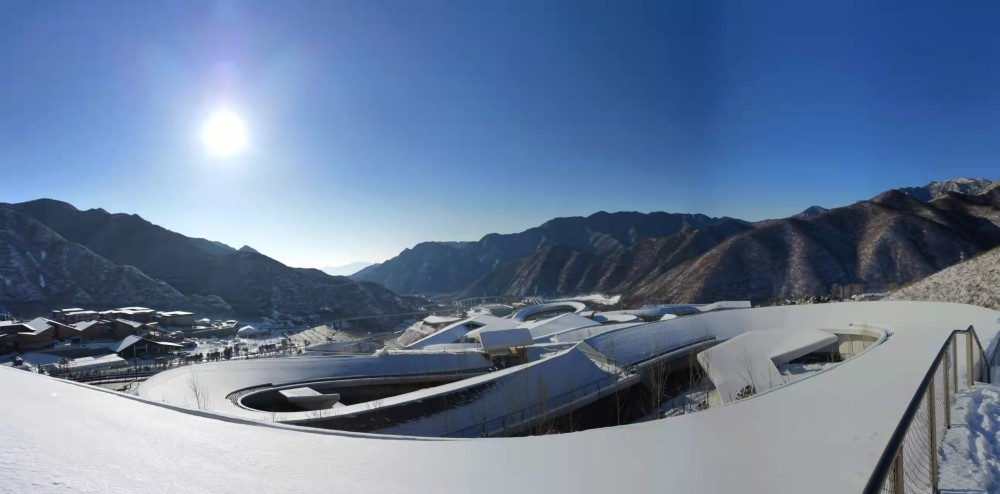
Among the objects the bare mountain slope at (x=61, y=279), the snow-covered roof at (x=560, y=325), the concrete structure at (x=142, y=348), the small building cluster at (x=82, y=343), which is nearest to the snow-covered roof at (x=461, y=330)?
the snow-covered roof at (x=560, y=325)

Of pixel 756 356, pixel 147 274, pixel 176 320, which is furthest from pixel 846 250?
pixel 147 274

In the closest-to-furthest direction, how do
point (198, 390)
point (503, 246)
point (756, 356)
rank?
point (198, 390) < point (756, 356) < point (503, 246)

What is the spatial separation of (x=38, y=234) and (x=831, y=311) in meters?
84.1

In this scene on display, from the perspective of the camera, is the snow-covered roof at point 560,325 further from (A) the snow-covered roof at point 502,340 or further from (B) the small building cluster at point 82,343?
(B) the small building cluster at point 82,343

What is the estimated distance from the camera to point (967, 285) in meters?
19.7

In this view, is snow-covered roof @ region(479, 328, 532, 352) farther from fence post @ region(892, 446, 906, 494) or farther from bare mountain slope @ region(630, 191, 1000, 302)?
bare mountain slope @ region(630, 191, 1000, 302)

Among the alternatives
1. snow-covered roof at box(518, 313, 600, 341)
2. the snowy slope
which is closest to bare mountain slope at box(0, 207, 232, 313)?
snow-covered roof at box(518, 313, 600, 341)

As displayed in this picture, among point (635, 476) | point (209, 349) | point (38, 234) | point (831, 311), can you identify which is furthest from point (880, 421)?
point (38, 234)

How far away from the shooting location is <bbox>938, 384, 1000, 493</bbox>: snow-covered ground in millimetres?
2875

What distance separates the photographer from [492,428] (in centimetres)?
974

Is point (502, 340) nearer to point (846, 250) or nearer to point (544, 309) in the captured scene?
point (544, 309)

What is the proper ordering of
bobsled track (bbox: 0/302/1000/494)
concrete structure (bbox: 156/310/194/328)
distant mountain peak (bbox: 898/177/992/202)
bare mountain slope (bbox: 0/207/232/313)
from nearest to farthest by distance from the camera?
bobsled track (bbox: 0/302/1000/494)
concrete structure (bbox: 156/310/194/328)
bare mountain slope (bbox: 0/207/232/313)
distant mountain peak (bbox: 898/177/992/202)

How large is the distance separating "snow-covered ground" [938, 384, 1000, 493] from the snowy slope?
57.8ft

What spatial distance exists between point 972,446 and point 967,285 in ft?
74.9
